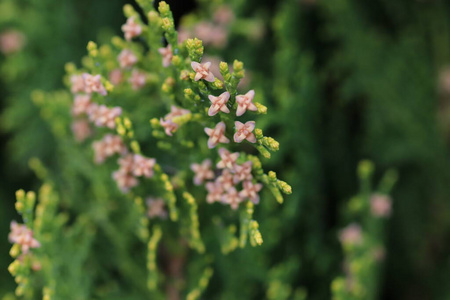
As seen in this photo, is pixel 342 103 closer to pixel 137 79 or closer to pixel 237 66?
pixel 137 79

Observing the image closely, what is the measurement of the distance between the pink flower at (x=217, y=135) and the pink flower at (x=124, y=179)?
53cm

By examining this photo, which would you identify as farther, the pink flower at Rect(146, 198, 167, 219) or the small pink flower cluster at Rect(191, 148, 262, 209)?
the pink flower at Rect(146, 198, 167, 219)

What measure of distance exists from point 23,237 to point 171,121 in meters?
0.71

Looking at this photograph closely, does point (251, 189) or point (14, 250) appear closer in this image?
point (251, 189)

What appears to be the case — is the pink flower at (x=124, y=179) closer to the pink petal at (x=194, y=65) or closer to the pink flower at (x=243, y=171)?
the pink flower at (x=243, y=171)

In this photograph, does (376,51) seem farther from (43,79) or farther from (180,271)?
(43,79)

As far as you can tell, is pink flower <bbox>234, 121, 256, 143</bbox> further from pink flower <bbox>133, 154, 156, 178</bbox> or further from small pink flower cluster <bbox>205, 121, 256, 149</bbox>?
pink flower <bbox>133, 154, 156, 178</bbox>

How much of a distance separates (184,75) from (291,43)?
1232 mm

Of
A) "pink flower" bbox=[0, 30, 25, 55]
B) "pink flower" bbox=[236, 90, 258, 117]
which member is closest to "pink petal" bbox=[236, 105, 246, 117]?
"pink flower" bbox=[236, 90, 258, 117]

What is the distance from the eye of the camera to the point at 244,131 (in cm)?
148

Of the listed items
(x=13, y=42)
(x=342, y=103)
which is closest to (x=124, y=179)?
(x=342, y=103)

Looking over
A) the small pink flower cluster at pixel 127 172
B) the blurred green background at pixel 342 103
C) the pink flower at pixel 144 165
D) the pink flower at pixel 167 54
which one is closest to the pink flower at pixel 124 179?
the small pink flower cluster at pixel 127 172

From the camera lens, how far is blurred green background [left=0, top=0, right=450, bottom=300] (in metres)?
2.70

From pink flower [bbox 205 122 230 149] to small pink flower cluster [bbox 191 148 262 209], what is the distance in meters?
0.06
